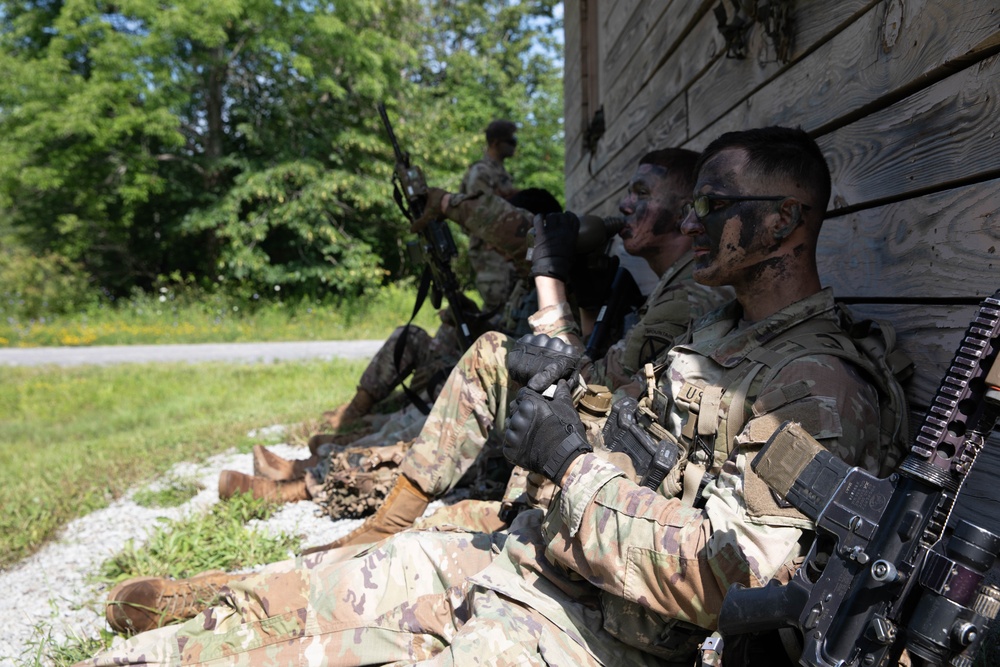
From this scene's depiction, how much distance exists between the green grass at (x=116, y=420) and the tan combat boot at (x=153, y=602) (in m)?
1.18

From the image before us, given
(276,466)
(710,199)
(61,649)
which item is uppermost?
(710,199)

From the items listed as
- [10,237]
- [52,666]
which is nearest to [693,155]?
Result: [52,666]

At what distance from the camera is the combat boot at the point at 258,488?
3.58 meters

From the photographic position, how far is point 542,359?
1985mm

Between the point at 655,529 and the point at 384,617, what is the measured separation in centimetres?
86

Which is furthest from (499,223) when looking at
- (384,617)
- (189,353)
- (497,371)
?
(189,353)

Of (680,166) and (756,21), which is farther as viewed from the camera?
(680,166)

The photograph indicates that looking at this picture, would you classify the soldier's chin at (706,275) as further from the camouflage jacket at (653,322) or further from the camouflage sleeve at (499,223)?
the camouflage sleeve at (499,223)

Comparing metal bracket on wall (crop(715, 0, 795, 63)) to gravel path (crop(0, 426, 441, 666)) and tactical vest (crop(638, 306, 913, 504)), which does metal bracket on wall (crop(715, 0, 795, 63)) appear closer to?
tactical vest (crop(638, 306, 913, 504))

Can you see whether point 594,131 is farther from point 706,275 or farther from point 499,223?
point 706,275

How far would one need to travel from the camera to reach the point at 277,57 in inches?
543

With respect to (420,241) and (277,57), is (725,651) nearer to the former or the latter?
(420,241)

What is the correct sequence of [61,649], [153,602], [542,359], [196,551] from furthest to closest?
[196,551] < [153,602] < [61,649] < [542,359]

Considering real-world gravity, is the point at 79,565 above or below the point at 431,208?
below
